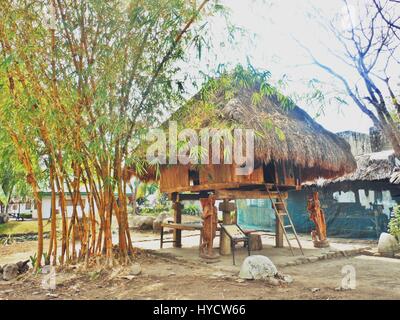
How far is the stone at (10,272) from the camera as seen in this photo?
5035mm

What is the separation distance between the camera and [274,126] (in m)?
6.29

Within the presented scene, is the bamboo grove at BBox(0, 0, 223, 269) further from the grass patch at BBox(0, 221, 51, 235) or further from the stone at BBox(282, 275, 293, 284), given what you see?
the grass patch at BBox(0, 221, 51, 235)

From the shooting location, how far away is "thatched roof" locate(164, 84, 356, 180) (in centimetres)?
589

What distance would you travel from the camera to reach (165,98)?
5320 millimetres

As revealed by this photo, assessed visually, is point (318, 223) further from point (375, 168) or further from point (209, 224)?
point (375, 168)

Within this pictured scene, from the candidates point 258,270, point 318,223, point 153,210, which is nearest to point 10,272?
point 258,270

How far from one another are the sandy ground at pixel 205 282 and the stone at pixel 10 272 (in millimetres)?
129

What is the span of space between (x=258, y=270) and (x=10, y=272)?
365cm

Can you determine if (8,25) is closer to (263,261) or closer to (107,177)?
(107,177)

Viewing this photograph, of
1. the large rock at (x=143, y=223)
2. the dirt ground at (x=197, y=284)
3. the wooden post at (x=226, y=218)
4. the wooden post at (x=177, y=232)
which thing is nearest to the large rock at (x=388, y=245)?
the dirt ground at (x=197, y=284)

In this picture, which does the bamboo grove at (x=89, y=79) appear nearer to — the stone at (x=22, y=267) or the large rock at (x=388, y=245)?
the stone at (x=22, y=267)

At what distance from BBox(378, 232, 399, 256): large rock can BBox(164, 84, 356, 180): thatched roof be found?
1.66m

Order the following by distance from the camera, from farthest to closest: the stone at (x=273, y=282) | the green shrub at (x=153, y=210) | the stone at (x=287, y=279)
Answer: the green shrub at (x=153, y=210) → the stone at (x=287, y=279) → the stone at (x=273, y=282)

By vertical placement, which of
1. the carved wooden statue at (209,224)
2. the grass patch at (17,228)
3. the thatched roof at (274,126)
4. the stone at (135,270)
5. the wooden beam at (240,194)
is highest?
the thatched roof at (274,126)
